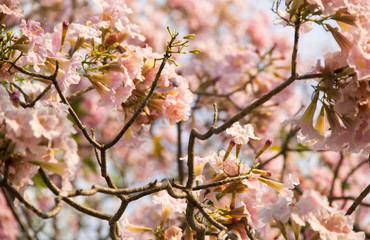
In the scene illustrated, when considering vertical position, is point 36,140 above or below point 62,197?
above

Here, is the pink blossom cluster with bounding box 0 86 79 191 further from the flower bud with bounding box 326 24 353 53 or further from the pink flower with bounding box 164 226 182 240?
the flower bud with bounding box 326 24 353 53

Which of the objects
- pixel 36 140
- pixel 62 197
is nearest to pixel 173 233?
pixel 62 197

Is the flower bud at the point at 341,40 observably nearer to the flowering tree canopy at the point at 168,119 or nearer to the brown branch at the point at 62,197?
the flowering tree canopy at the point at 168,119

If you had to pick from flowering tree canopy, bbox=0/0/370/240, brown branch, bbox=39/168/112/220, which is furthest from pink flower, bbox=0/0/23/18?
brown branch, bbox=39/168/112/220

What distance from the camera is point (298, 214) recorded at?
5.32 feet

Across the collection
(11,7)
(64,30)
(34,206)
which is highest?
(11,7)

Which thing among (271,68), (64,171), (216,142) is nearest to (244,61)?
(271,68)

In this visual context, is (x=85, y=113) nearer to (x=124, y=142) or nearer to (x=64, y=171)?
(x=124, y=142)

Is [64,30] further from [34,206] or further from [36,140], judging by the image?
[34,206]

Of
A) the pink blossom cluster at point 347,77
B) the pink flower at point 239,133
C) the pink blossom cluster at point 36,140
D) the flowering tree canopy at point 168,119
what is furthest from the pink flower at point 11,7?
the pink blossom cluster at point 347,77

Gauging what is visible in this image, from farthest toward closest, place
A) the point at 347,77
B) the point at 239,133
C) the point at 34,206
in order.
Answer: the point at 239,133 → the point at 347,77 → the point at 34,206

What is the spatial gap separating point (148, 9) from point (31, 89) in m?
5.33

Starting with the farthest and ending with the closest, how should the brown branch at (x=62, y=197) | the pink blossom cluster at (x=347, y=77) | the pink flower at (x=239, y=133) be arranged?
the pink flower at (x=239, y=133), the pink blossom cluster at (x=347, y=77), the brown branch at (x=62, y=197)

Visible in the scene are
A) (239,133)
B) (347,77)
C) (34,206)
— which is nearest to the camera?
(34,206)
